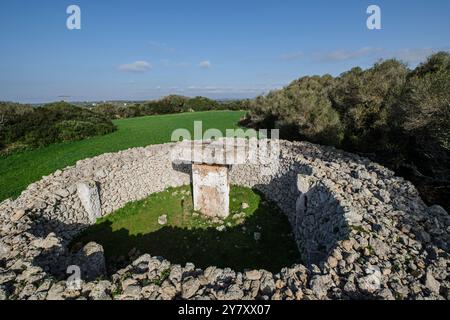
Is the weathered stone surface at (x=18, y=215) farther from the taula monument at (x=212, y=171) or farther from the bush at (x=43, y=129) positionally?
the bush at (x=43, y=129)

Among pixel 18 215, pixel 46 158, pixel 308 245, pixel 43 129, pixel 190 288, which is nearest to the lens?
pixel 190 288

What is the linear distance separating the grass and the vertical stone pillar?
0.40 m

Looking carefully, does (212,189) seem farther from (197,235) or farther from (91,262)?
(91,262)

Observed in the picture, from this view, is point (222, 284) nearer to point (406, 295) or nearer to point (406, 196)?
point (406, 295)

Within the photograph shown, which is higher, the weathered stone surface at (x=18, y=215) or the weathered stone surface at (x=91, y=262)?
the weathered stone surface at (x=18, y=215)

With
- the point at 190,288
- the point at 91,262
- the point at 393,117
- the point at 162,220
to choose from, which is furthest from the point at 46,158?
the point at 393,117

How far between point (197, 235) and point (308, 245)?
149 inches

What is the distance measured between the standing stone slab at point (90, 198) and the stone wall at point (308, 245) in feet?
0.24

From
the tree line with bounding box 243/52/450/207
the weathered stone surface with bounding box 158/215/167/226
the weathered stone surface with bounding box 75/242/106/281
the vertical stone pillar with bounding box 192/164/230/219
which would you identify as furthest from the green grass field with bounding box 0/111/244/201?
the tree line with bounding box 243/52/450/207

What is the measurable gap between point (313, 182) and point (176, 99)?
4697cm

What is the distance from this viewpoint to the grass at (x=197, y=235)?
7625 mm

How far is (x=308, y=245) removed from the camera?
678cm

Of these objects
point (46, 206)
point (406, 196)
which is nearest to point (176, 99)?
point (46, 206)

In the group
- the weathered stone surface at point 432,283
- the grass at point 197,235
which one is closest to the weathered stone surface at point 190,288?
the grass at point 197,235
